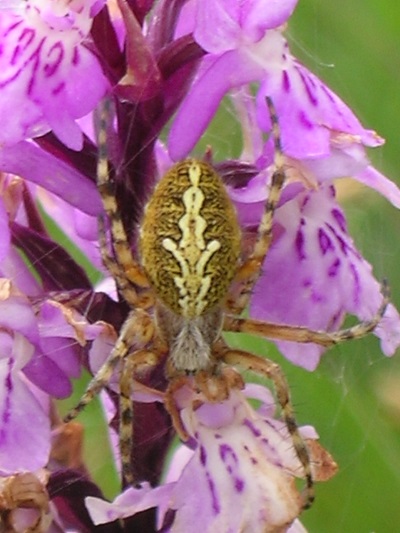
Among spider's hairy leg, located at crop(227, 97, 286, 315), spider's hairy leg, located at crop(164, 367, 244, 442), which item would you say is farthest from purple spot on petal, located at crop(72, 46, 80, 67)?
spider's hairy leg, located at crop(164, 367, 244, 442)

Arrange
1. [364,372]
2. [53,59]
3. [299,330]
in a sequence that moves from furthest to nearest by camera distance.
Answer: [364,372], [299,330], [53,59]

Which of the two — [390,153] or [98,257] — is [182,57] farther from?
[390,153]

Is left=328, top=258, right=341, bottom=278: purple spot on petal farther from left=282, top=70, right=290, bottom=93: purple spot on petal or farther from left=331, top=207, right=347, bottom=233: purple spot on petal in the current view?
left=282, top=70, right=290, bottom=93: purple spot on petal

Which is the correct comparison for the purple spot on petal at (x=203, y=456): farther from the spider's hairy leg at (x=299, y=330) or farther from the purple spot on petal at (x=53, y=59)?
the purple spot on petal at (x=53, y=59)

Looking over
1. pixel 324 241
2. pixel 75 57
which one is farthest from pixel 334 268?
pixel 75 57

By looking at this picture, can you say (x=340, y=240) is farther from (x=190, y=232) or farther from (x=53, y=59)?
(x=53, y=59)
